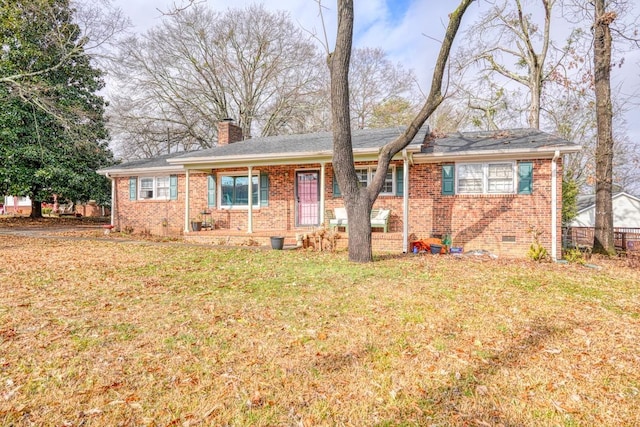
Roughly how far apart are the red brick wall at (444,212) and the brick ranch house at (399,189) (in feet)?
0.09

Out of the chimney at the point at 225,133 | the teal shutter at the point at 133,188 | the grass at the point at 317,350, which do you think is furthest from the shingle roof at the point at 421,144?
the grass at the point at 317,350

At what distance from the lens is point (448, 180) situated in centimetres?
1098

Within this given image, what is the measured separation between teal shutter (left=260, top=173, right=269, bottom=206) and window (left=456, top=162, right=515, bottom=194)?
657 centimetres

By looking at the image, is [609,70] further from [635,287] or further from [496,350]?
[496,350]

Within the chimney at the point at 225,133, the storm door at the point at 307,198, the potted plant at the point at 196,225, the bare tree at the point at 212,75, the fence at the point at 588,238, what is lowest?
the fence at the point at 588,238

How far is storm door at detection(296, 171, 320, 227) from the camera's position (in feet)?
42.0

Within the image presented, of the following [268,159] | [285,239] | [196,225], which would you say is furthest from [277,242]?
[196,225]

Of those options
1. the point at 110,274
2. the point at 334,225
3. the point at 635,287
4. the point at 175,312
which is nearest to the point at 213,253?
the point at 110,274

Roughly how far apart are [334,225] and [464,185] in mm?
4190

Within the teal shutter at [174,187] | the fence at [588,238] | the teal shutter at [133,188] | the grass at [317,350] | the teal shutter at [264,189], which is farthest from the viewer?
the teal shutter at [133,188]

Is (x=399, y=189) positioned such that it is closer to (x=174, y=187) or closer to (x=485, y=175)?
(x=485, y=175)

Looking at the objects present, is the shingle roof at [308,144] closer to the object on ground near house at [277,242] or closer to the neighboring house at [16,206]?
the object on ground near house at [277,242]

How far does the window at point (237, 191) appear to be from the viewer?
44.1 feet

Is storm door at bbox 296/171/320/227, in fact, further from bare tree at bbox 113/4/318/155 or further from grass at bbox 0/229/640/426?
bare tree at bbox 113/4/318/155
